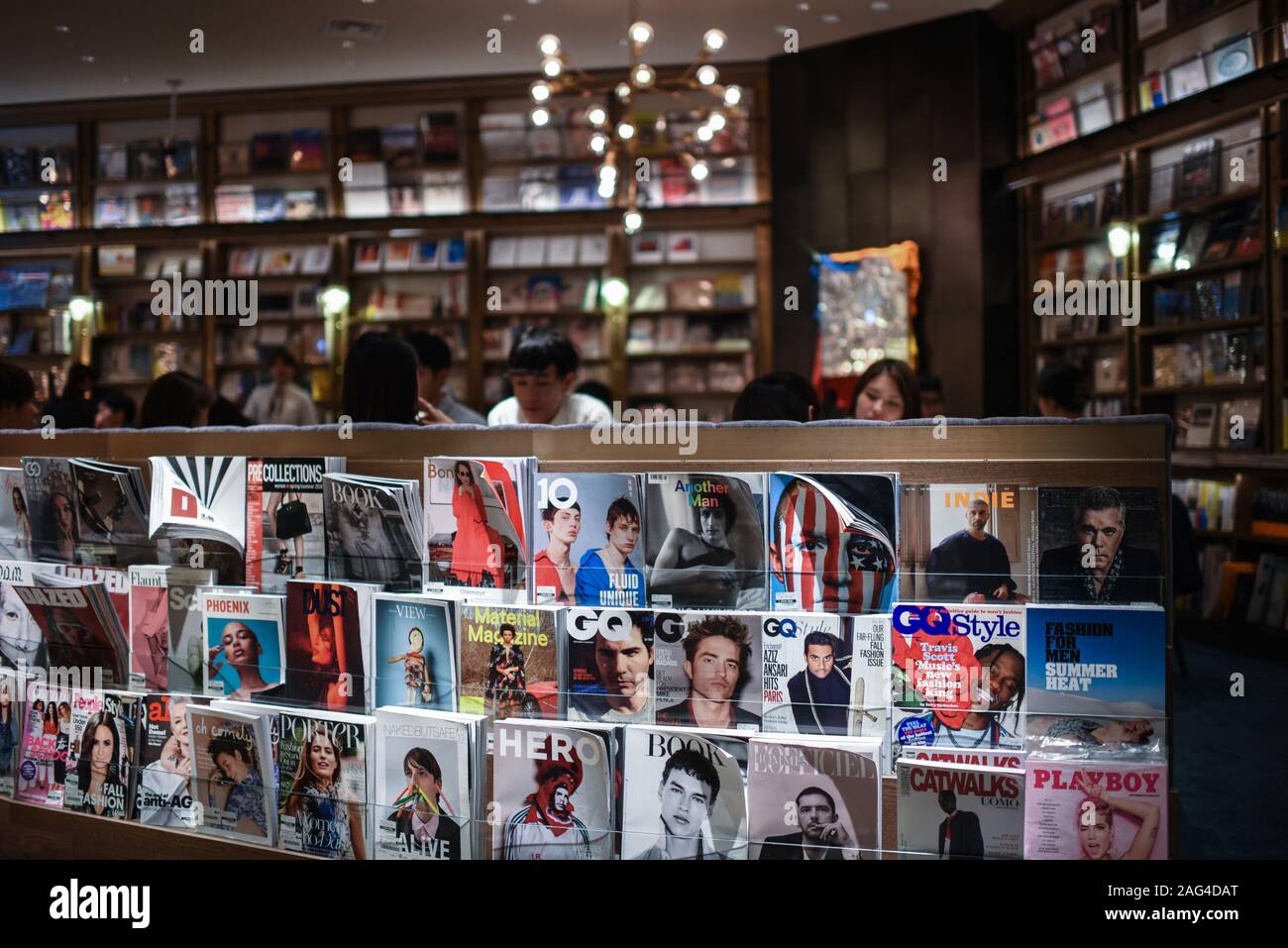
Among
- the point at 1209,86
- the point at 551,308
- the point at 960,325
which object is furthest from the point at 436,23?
the point at 1209,86

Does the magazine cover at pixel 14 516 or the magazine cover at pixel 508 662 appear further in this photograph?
the magazine cover at pixel 14 516

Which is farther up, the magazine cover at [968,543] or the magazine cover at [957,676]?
the magazine cover at [968,543]

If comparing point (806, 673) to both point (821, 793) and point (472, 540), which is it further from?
point (472, 540)

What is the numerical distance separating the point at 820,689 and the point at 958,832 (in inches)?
9.9

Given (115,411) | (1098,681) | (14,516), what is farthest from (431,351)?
(115,411)

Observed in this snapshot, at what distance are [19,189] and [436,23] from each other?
456cm

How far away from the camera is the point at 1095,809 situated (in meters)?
1.33

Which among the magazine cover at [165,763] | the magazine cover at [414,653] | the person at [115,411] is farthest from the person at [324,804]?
the person at [115,411]

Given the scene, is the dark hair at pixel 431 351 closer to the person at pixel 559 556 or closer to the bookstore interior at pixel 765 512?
the bookstore interior at pixel 765 512

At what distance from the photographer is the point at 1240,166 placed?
5379mm

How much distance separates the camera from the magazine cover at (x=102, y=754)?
173 centimetres

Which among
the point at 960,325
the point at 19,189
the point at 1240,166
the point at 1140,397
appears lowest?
the point at 1140,397

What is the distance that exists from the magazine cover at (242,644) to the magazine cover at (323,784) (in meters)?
0.10
